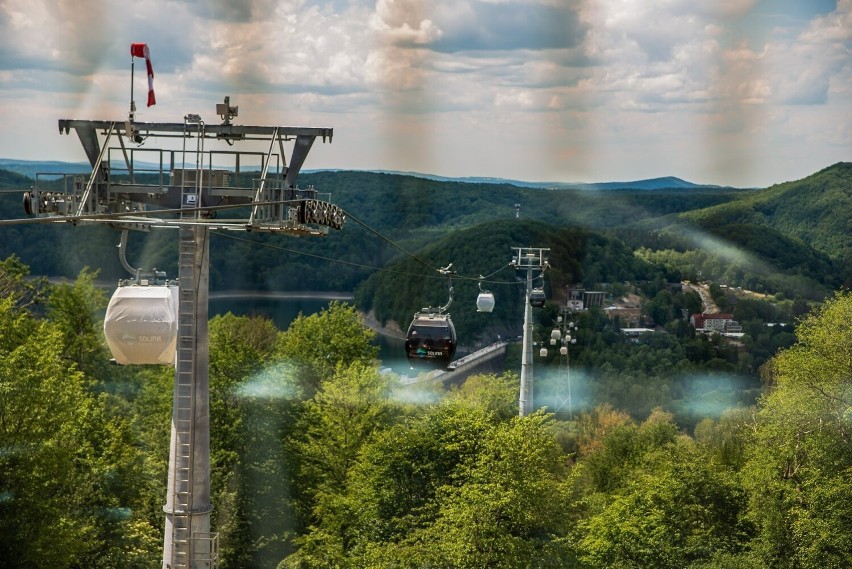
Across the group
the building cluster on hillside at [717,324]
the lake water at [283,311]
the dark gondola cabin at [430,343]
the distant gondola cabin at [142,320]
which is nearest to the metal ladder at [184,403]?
the distant gondola cabin at [142,320]

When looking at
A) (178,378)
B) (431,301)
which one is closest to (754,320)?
(431,301)

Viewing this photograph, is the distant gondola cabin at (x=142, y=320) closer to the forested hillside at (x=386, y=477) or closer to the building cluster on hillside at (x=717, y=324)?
the forested hillside at (x=386, y=477)

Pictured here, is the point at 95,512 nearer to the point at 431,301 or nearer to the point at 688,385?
the point at 688,385

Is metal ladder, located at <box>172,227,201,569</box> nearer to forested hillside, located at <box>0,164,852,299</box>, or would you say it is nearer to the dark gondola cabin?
the dark gondola cabin

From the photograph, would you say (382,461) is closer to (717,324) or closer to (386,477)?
(386,477)

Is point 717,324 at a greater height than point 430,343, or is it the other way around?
point 430,343

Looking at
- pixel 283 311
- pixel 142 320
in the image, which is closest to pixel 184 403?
pixel 142 320
